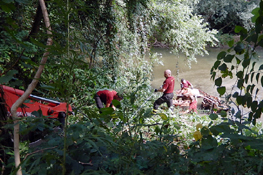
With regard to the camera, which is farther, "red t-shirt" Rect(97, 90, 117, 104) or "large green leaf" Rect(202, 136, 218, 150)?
"red t-shirt" Rect(97, 90, 117, 104)

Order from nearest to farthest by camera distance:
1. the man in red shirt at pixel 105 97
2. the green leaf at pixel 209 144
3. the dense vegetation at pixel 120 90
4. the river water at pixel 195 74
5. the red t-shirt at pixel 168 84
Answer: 1. the dense vegetation at pixel 120 90
2. the green leaf at pixel 209 144
3. the man in red shirt at pixel 105 97
4. the red t-shirt at pixel 168 84
5. the river water at pixel 195 74

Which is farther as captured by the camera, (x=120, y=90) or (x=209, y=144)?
(x=120, y=90)

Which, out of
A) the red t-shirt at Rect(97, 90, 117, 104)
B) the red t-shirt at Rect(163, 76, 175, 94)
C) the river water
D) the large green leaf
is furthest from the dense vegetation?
the river water

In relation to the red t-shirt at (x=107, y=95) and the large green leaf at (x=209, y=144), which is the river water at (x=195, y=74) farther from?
the large green leaf at (x=209, y=144)

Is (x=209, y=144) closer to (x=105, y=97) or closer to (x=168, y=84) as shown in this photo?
(x=105, y=97)

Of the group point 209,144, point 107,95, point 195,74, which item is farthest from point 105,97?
point 195,74

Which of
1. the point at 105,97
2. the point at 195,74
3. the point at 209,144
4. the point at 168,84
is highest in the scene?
the point at 195,74

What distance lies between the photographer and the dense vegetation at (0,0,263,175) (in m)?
1.16

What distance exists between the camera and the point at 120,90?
2014 mm

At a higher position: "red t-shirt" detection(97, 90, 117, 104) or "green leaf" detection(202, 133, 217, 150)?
"red t-shirt" detection(97, 90, 117, 104)

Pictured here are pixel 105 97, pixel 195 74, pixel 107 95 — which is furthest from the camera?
pixel 195 74

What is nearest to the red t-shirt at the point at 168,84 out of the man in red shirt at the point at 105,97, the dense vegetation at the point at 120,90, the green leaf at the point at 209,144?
the dense vegetation at the point at 120,90

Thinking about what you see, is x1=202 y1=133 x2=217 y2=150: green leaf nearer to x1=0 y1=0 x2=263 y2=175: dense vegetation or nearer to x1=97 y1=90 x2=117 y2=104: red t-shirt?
x1=0 y1=0 x2=263 y2=175: dense vegetation

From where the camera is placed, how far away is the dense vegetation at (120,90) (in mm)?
1158
